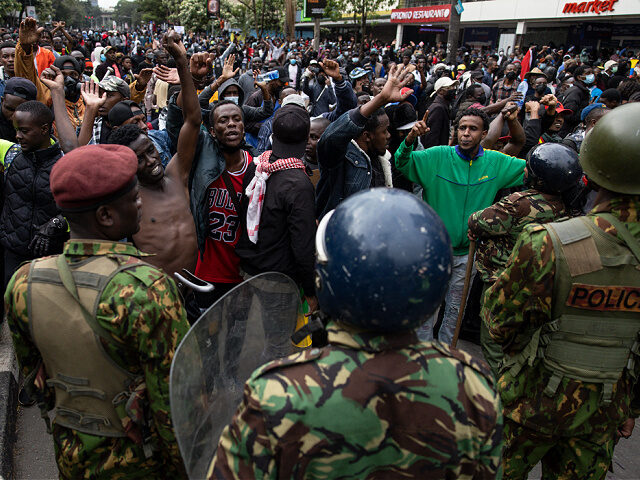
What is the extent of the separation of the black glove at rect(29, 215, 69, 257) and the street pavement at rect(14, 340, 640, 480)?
50.1 inches

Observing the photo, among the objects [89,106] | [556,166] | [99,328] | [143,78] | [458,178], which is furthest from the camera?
[143,78]

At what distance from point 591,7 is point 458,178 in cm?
3083

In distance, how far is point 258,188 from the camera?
3.03m

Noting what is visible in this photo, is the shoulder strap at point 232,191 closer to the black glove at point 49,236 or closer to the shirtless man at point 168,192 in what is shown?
the shirtless man at point 168,192

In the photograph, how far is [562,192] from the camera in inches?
114

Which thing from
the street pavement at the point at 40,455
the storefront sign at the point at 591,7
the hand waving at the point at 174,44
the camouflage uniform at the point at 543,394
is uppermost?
the storefront sign at the point at 591,7

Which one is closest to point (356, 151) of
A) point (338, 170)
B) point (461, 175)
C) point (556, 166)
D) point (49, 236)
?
point (338, 170)

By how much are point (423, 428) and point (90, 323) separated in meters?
1.18

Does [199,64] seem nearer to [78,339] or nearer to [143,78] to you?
[78,339]

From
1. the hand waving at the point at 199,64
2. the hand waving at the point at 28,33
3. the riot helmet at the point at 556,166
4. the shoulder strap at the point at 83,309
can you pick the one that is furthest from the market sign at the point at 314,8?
the shoulder strap at the point at 83,309

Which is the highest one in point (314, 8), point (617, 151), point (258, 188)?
point (314, 8)

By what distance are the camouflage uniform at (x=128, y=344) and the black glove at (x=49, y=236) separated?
4.55 feet

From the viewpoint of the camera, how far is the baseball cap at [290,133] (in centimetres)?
307

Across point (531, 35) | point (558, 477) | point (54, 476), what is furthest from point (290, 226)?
point (531, 35)
